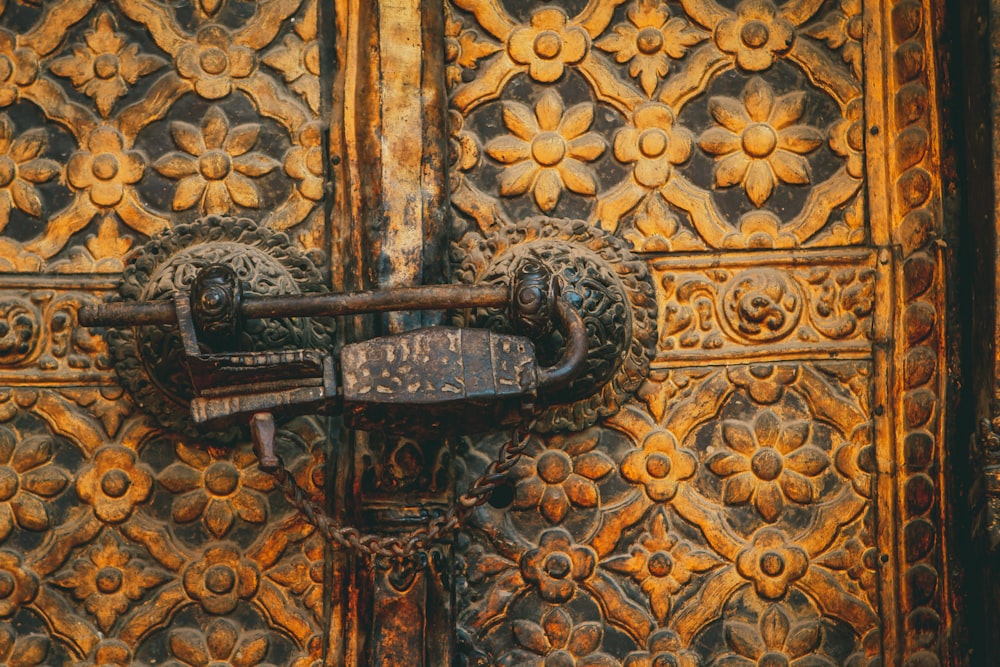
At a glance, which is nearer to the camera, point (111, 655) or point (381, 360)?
point (381, 360)

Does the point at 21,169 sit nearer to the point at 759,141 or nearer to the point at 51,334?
the point at 51,334

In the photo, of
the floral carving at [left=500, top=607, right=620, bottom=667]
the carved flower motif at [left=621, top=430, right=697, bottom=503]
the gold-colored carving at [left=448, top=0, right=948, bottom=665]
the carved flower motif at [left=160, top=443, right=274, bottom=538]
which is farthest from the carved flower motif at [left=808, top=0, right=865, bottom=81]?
the carved flower motif at [left=160, top=443, right=274, bottom=538]

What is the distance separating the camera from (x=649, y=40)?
144 centimetres

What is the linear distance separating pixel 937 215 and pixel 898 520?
348 millimetres

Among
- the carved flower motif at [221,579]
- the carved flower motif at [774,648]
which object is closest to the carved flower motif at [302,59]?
the carved flower motif at [221,579]

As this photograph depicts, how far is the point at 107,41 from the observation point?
143 cm

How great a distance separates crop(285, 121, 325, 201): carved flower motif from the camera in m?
1.42

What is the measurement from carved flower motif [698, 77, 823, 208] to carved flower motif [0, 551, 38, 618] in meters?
0.90

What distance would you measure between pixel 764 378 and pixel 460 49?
52 centimetres

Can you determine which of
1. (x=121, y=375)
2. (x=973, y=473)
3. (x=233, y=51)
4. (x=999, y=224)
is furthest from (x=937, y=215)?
(x=121, y=375)

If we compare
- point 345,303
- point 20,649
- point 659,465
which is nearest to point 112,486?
point 20,649

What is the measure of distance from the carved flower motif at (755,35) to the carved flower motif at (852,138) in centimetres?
10

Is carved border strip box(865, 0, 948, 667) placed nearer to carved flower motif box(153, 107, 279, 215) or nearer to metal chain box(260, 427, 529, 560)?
metal chain box(260, 427, 529, 560)

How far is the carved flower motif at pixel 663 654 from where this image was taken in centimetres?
137
